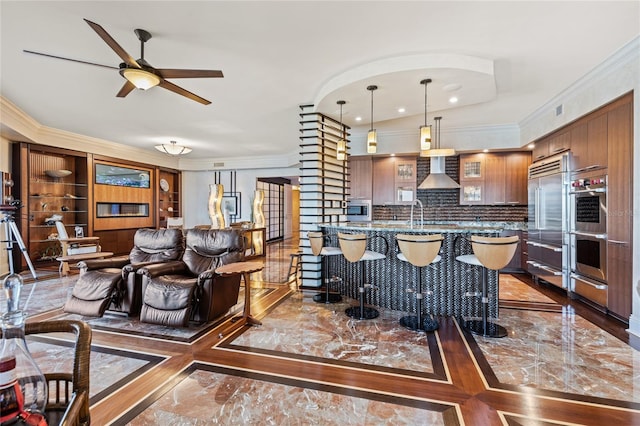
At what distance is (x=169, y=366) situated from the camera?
2406mm

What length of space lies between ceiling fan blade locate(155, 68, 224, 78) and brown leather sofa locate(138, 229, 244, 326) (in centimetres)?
172

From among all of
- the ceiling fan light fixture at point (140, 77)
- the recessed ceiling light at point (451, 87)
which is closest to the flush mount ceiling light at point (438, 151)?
the recessed ceiling light at point (451, 87)

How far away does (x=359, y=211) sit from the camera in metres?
6.57

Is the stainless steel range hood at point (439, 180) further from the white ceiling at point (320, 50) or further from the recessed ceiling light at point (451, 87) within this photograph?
the recessed ceiling light at point (451, 87)

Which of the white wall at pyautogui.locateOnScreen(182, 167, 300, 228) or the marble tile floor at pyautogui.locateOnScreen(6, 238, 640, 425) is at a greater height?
the white wall at pyautogui.locateOnScreen(182, 167, 300, 228)

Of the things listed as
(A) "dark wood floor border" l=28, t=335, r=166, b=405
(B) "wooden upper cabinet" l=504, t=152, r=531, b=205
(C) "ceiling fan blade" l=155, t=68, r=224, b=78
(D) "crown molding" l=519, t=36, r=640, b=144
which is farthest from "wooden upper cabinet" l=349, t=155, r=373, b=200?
(A) "dark wood floor border" l=28, t=335, r=166, b=405

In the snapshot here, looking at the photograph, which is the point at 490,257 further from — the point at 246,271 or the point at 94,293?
the point at 94,293

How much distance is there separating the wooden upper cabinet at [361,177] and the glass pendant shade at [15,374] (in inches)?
233

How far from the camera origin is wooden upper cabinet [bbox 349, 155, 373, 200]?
6484 millimetres

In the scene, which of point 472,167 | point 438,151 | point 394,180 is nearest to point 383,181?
point 394,180

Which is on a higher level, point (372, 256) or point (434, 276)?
point (372, 256)

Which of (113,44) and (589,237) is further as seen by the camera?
(589,237)

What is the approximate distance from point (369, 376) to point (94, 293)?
3.05 metres

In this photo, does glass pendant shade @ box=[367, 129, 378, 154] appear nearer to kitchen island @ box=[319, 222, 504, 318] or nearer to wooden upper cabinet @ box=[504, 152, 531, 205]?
kitchen island @ box=[319, 222, 504, 318]
